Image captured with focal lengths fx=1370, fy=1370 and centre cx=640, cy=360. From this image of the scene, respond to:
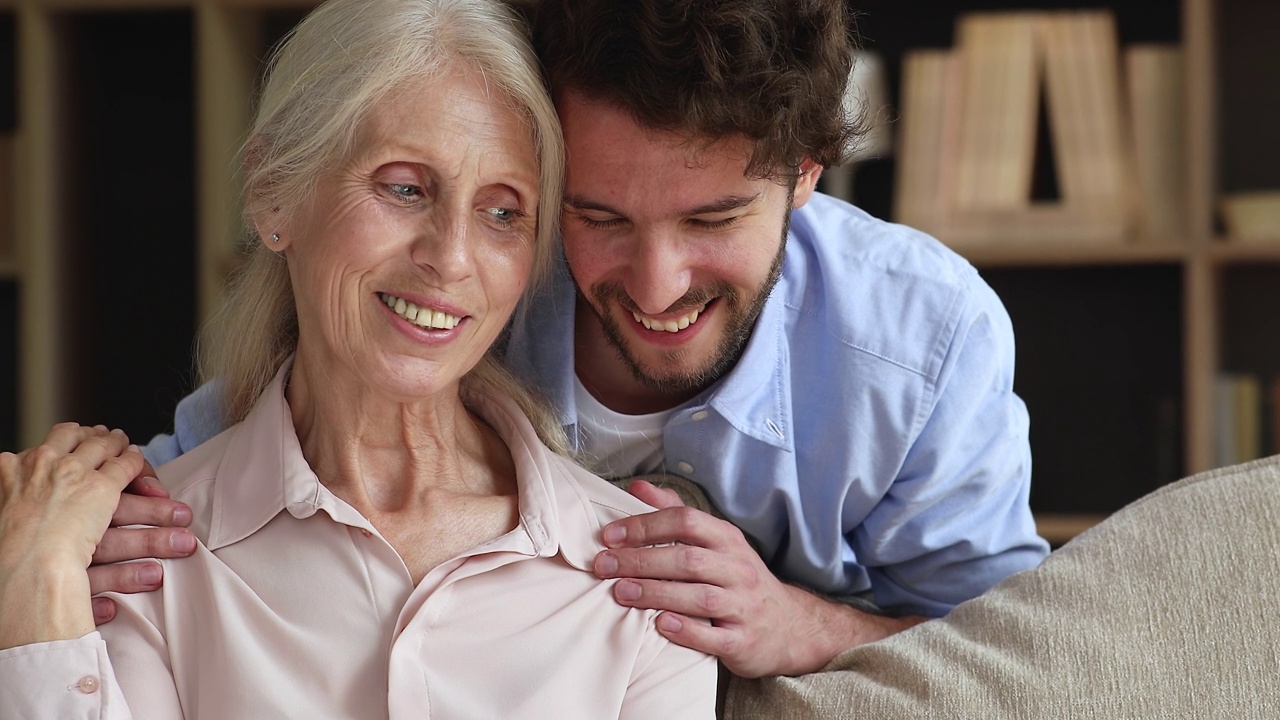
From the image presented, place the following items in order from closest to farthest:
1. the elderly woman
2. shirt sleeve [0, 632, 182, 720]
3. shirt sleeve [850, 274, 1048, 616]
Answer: shirt sleeve [0, 632, 182, 720] < the elderly woman < shirt sleeve [850, 274, 1048, 616]

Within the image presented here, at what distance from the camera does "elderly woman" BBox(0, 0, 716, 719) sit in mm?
1312

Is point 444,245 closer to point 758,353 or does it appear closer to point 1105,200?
point 758,353

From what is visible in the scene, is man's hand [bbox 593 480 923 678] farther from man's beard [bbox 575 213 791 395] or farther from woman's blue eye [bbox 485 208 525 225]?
woman's blue eye [bbox 485 208 525 225]

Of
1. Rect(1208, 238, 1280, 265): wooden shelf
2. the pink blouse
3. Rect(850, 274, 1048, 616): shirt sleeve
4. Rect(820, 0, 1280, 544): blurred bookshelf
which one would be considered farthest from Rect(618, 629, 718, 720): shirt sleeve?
Rect(1208, 238, 1280, 265): wooden shelf

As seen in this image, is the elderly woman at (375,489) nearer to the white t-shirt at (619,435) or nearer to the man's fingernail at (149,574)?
the man's fingernail at (149,574)

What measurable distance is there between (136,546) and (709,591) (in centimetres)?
58

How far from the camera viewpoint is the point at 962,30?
2996 mm

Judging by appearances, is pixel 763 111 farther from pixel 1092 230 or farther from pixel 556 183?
pixel 1092 230

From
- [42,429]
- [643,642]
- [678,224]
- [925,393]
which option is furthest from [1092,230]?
[42,429]

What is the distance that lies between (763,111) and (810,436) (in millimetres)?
466

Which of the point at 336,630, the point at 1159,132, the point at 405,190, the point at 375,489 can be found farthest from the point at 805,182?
the point at 1159,132

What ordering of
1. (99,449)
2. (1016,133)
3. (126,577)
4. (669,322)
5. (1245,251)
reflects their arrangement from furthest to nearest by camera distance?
(1016,133) < (1245,251) < (669,322) < (99,449) < (126,577)

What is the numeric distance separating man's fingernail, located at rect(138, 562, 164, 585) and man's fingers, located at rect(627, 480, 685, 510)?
52 centimetres

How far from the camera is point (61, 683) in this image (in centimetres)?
121
